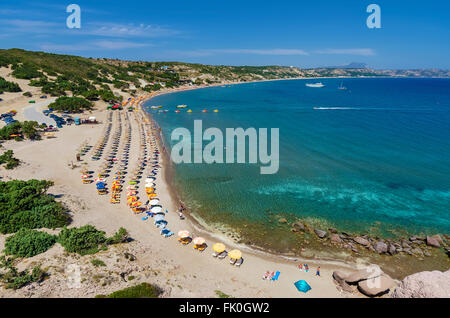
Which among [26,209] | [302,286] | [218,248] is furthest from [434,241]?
[26,209]

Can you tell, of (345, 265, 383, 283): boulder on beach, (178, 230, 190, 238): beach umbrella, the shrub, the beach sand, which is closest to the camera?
the shrub

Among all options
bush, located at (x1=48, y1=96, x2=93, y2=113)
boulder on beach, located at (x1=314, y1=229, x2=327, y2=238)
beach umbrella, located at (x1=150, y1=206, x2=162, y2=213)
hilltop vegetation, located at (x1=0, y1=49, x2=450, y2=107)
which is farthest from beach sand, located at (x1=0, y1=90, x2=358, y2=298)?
hilltop vegetation, located at (x1=0, y1=49, x2=450, y2=107)

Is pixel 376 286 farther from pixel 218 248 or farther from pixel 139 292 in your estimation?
pixel 139 292

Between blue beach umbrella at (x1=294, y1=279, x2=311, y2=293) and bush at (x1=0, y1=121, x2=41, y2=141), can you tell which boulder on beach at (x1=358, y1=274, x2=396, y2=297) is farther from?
bush at (x1=0, y1=121, x2=41, y2=141)

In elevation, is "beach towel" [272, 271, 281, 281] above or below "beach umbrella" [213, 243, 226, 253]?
below
